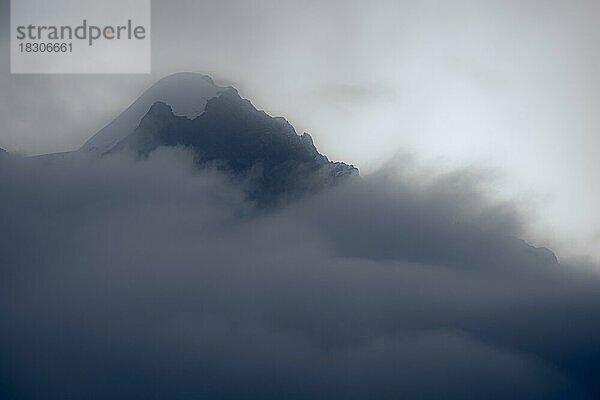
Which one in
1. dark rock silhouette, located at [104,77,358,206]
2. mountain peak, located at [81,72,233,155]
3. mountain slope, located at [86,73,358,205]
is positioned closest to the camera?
mountain peak, located at [81,72,233,155]

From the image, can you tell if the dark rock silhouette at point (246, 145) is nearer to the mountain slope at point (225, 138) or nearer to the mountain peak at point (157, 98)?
the mountain slope at point (225, 138)

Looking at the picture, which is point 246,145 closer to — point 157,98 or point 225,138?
point 225,138

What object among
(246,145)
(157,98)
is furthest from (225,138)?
(157,98)

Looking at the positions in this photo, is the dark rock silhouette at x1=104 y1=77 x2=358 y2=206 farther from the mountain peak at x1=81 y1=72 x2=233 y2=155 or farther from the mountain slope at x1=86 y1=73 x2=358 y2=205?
the mountain peak at x1=81 y1=72 x2=233 y2=155

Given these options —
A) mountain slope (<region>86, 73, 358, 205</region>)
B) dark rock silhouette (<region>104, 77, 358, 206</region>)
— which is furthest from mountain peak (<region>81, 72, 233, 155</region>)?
dark rock silhouette (<region>104, 77, 358, 206</region>)

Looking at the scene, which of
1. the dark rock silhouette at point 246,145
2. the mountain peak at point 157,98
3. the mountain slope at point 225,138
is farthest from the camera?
the dark rock silhouette at point 246,145

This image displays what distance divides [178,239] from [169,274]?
63cm

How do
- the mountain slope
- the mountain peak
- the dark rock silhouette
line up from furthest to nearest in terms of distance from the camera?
the dark rock silhouette < the mountain slope < the mountain peak

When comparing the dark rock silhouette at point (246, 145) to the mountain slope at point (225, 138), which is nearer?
the mountain slope at point (225, 138)

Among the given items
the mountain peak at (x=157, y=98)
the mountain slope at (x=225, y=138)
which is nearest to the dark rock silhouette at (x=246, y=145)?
the mountain slope at (x=225, y=138)

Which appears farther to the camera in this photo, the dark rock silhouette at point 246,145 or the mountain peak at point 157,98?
the dark rock silhouette at point 246,145

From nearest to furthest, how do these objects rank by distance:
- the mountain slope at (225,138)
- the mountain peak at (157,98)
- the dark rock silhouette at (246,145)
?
the mountain peak at (157,98)
the mountain slope at (225,138)
the dark rock silhouette at (246,145)

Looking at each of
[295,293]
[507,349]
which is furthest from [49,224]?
[507,349]

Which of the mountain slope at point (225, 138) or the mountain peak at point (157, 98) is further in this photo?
the mountain slope at point (225, 138)
